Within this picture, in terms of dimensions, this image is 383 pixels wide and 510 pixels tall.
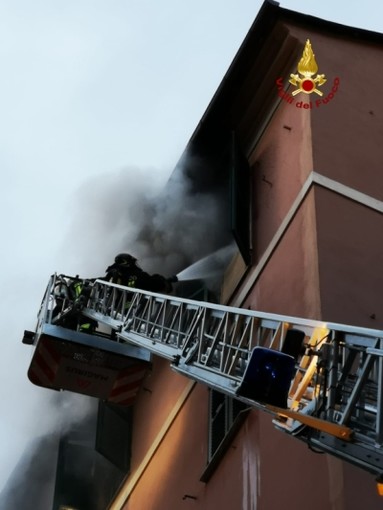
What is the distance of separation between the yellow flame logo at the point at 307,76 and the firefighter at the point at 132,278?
2741 mm

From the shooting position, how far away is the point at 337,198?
23.0ft

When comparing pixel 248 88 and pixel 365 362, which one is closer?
pixel 365 362

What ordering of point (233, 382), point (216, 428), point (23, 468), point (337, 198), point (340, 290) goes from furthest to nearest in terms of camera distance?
point (23, 468) < point (216, 428) < point (337, 198) < point (340, 290) < point (233, 382)

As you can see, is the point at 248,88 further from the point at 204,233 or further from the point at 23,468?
the point at 23,468

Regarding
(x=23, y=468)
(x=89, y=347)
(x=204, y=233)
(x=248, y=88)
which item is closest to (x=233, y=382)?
(x=89, y=347)

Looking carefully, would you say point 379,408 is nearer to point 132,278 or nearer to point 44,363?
point 44,363

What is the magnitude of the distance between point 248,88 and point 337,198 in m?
2.65

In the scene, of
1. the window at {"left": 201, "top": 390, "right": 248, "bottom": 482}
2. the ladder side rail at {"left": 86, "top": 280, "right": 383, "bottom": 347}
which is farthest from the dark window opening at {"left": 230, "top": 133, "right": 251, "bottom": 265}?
the ladder side rail at {"left": 86, "top": 280, "right": 383, "bottom": 347}

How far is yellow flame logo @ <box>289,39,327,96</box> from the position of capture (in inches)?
319

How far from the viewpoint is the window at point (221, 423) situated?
718 cm

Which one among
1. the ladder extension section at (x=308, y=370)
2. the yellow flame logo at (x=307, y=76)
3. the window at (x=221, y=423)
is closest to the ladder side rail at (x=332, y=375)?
the ladder extension section at (x=308, y=370)

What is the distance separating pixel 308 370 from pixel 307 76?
16.3 ft

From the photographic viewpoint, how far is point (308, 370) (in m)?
4.09

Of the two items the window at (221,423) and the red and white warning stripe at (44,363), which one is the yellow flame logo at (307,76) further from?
the red and white warning stripe at (44,363)
